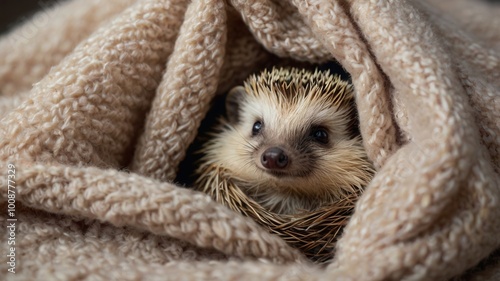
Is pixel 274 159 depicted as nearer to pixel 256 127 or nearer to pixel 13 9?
pixel 256 127

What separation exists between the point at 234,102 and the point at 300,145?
0.26 meters

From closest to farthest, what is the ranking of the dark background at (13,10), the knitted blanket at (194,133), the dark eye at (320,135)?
the knitted blanket at (194,133) < the dark eye at (320,135) < the dark background at (13,10)

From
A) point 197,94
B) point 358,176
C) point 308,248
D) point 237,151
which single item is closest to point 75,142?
point 197,94

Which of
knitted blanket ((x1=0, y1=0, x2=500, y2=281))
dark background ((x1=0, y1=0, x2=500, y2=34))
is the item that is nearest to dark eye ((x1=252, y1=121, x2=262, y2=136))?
knitted blanket ((x1=0, y1=0, x2=500, y2=281))

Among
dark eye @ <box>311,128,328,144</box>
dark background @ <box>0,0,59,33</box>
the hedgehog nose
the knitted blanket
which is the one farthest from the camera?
dark background @ <box>0,0,59,33</box>

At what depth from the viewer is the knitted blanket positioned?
2.97 feet

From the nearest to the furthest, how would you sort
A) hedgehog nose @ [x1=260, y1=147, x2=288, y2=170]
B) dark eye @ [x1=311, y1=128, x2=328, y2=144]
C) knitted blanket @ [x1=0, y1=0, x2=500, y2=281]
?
knitted blanket @ [x1=0, y1=0, x2=500, y2=281] → hedgehog nose @ [x1=260, y1=147, x2=288, y2=170] → dark eye @ [x1=311, y1=128, x2=328, y2=144]

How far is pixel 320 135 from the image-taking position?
1366 mm

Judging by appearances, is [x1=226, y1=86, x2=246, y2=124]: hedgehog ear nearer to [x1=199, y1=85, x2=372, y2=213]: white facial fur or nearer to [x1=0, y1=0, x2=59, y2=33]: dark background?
[x1=199, y1=85, x2=372, y2=213]: white facial fur

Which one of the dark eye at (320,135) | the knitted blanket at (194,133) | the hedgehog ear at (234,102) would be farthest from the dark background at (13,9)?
the dark eye at (320,135)

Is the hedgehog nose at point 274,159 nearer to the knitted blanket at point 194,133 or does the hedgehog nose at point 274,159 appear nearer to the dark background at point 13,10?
the knitted blanket at point 194,133

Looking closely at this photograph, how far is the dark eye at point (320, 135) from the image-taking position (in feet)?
4.47

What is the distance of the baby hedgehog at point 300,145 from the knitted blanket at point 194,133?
9 centimetres

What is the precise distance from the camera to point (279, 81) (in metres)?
1.33
